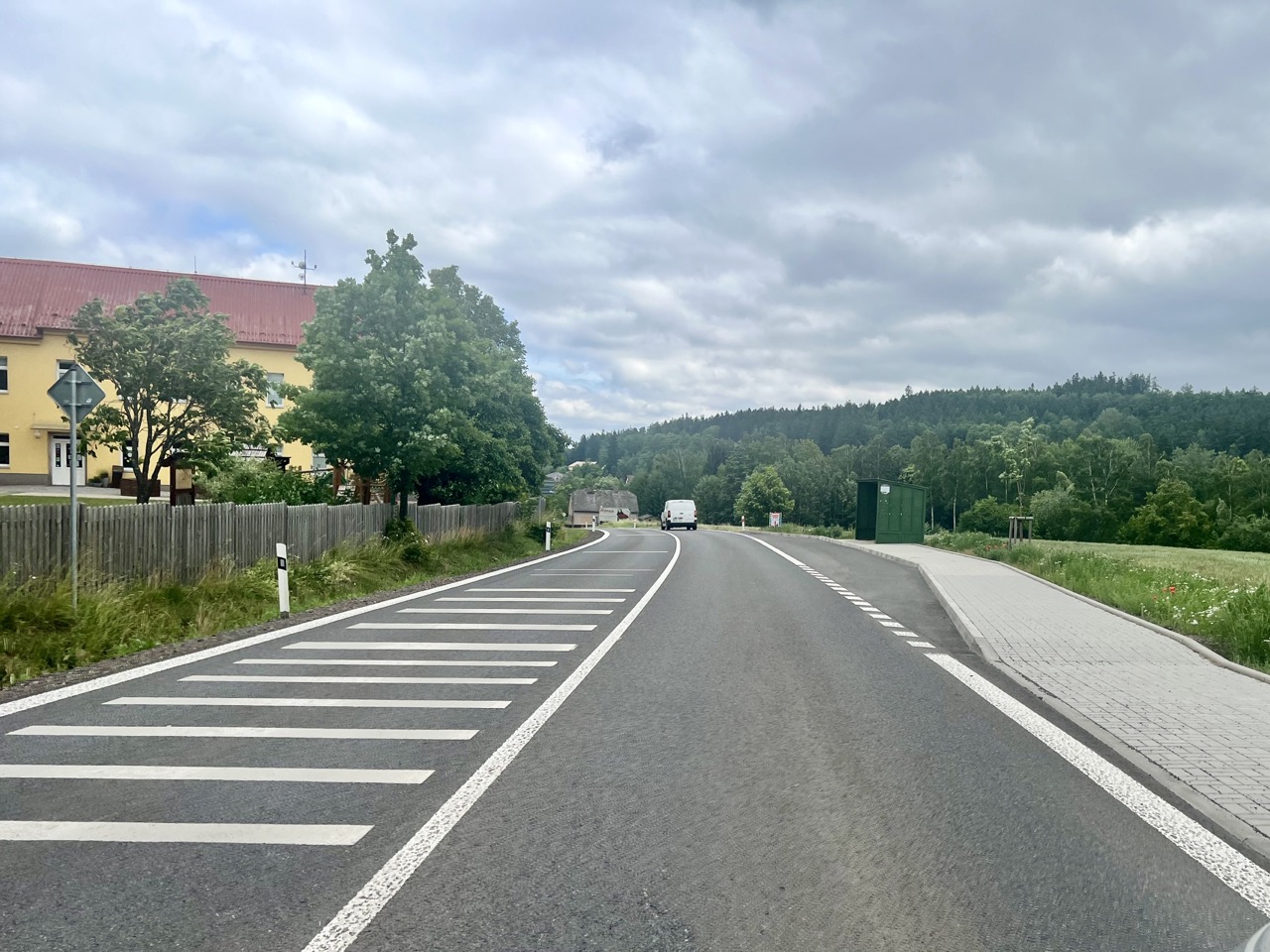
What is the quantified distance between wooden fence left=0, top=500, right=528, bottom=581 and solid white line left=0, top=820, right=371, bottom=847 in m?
7.24

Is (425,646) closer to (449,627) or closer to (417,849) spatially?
(449,627)

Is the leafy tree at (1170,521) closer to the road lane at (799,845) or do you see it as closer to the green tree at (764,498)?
the green tree at (764,498)

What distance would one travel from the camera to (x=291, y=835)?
4.52 meters

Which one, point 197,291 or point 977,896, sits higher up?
point 197,291

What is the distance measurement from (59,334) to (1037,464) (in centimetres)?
9992

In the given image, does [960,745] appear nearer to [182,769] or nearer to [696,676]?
[696,676]

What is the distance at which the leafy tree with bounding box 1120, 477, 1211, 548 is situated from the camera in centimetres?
7500

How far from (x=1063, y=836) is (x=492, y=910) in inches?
110

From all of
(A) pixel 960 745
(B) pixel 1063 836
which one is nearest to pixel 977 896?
(B) pixel 1063 836

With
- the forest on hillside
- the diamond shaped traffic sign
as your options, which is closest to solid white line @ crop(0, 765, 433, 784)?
the diamond shaped traffic sign

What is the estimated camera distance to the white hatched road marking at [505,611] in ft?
45.9

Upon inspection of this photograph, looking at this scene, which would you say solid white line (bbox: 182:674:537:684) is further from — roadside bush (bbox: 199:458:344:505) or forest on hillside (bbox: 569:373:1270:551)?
forest on hillside (bbox: 569:373:1270:551)

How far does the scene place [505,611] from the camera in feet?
46.8

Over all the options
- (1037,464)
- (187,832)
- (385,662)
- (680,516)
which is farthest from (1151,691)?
(1037,464)
